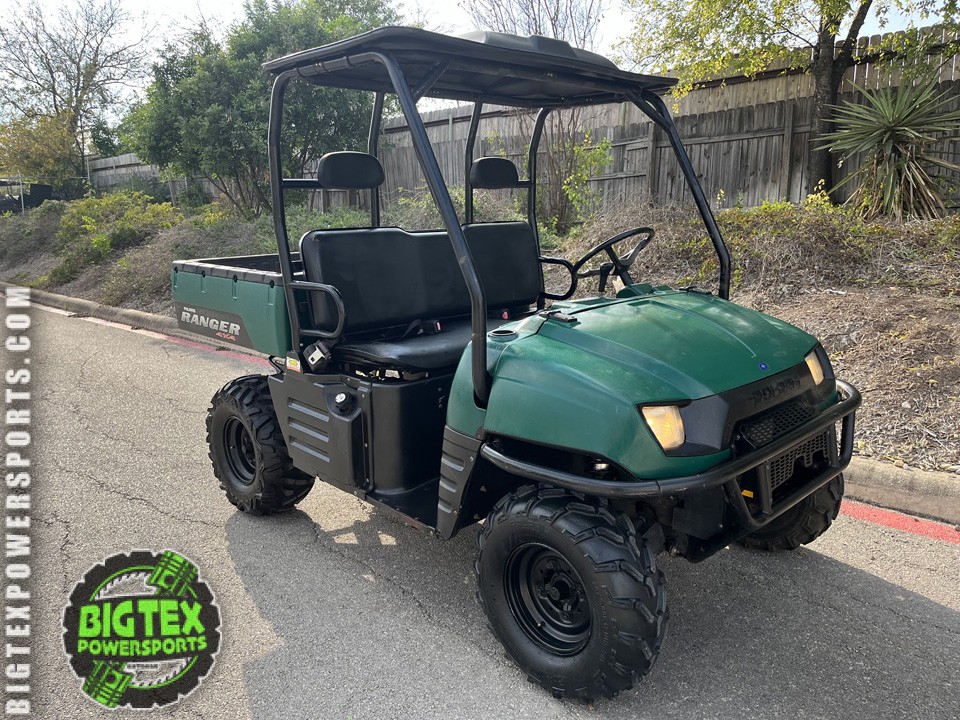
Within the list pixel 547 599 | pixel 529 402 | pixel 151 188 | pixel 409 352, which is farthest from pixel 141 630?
pixel 151 188

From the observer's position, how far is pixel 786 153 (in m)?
9.99

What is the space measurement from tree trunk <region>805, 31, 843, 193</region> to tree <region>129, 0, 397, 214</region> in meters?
6.68

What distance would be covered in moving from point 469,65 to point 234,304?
5.38 ft

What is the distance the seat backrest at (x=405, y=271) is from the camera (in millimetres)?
3330

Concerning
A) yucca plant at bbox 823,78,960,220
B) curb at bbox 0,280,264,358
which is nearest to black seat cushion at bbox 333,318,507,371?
curb at bbox 0,280,264,358

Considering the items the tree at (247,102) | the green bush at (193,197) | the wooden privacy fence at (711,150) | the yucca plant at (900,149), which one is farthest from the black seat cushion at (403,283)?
the green bush at (193,197)

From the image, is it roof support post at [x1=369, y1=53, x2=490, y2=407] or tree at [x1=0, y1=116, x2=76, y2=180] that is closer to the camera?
roof support post at [x1=369, y1=53, x2=490, y2=407]

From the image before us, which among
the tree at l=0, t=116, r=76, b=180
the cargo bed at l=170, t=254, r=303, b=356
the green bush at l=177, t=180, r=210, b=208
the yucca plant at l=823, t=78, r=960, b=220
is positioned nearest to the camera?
the cargo bed at l=170, t=254, r=303, b=356

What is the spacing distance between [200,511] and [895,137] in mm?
7928

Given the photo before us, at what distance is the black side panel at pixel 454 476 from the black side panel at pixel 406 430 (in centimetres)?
36

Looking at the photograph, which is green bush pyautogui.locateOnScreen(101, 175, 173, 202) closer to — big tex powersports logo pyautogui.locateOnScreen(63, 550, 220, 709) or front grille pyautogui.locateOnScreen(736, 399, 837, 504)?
big tex powersports logo pyautogui.locateOnScreen(63, 550, 220, 709)

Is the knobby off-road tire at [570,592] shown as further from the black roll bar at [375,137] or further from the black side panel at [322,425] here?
the black roll bar at [375,137]

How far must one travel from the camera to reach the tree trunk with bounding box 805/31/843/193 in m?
9.23

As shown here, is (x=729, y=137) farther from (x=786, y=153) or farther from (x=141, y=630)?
(x=141, y=630)
